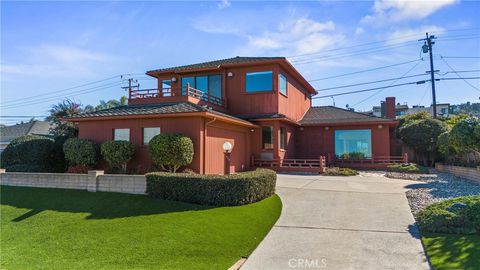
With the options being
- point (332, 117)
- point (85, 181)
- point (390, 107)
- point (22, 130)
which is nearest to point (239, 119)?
point (85, 181)

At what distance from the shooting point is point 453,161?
1845 cm

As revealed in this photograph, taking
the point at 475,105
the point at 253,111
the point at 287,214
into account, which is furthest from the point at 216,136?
the point at 475,105

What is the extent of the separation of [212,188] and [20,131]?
3186 centimetres

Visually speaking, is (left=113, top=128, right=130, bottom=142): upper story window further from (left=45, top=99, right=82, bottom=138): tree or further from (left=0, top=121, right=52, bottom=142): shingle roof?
(left=0, top=121, right=52, bottom=142): shingle roof

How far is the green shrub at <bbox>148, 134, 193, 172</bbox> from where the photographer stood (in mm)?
12906

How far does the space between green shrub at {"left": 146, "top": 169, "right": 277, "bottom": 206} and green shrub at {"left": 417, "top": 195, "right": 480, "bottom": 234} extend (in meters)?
4.26

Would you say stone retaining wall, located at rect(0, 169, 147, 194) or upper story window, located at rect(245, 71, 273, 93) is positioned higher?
upper story window, located at rect(245, 71, 273, 93)

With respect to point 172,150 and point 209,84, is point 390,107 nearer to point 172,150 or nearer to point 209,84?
point 209,84

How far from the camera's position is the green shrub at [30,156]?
15.7 m

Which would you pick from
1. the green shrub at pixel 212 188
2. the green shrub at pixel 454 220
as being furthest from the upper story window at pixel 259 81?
the green shrub at pixel 454 220

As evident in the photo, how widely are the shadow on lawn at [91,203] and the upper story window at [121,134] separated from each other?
3.88m

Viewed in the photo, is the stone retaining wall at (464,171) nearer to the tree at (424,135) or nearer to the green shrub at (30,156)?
the tree at (424,135)

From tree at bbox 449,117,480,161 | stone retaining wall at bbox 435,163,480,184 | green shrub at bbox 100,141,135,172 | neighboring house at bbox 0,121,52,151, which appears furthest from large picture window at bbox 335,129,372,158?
neighboring house at bbox 0,121,52,151

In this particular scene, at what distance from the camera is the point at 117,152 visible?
13.9 meters
